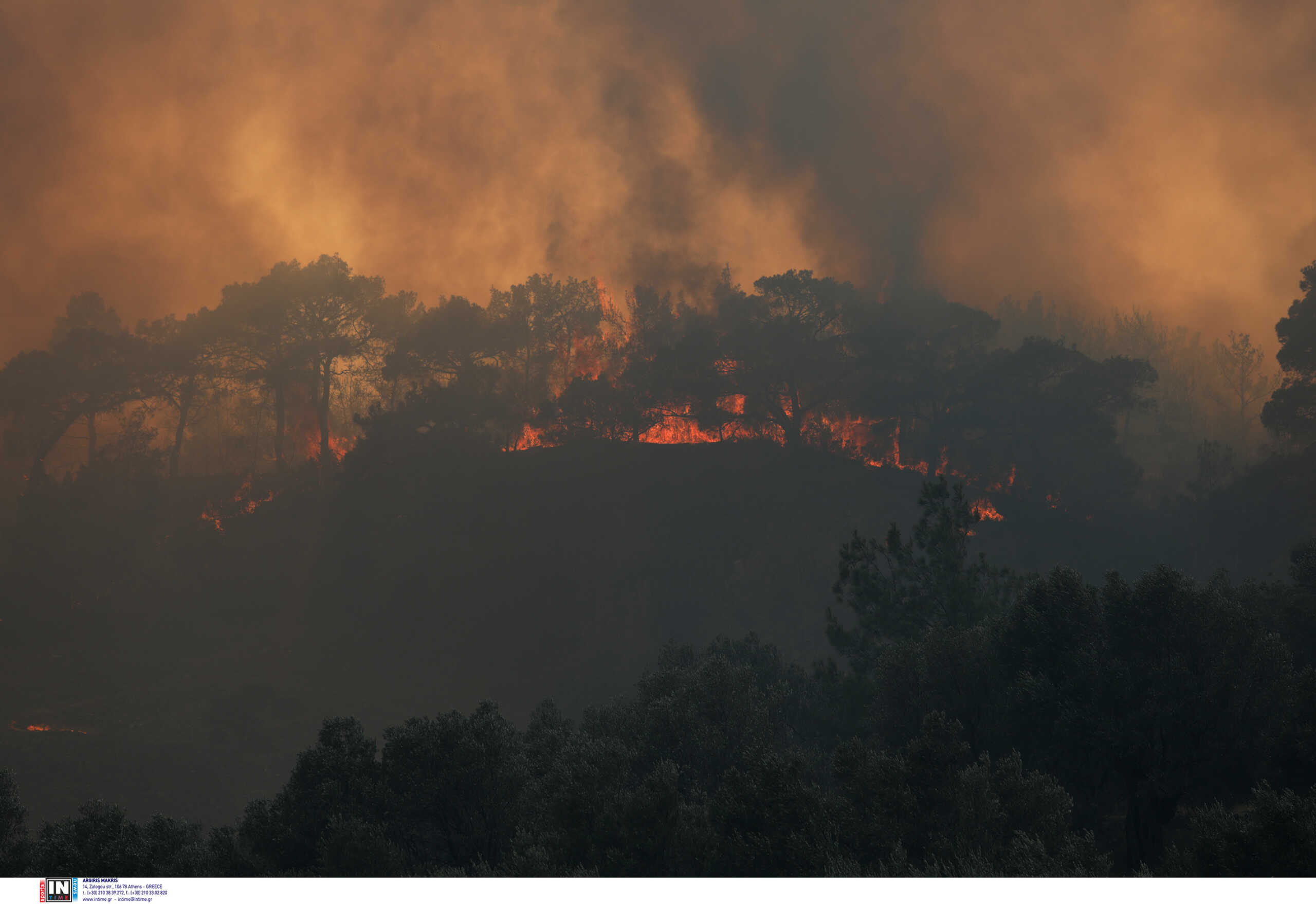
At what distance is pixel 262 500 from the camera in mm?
95125

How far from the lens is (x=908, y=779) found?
79.2 ft

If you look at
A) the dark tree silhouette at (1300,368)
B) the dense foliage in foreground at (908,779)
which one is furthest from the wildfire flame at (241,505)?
the dark tree silhouette at (1300,368)

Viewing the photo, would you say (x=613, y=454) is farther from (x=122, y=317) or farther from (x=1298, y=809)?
(x=1298, y=809)

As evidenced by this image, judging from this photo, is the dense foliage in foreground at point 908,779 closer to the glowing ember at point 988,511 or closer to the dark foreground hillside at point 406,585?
the dark foreground hillside at point 406,585

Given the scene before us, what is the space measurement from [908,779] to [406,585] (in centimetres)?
6808

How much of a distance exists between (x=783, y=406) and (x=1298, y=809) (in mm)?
80277

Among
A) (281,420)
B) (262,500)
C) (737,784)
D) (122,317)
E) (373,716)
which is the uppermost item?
(122,317)

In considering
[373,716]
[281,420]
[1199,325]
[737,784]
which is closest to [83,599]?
[281,420]
